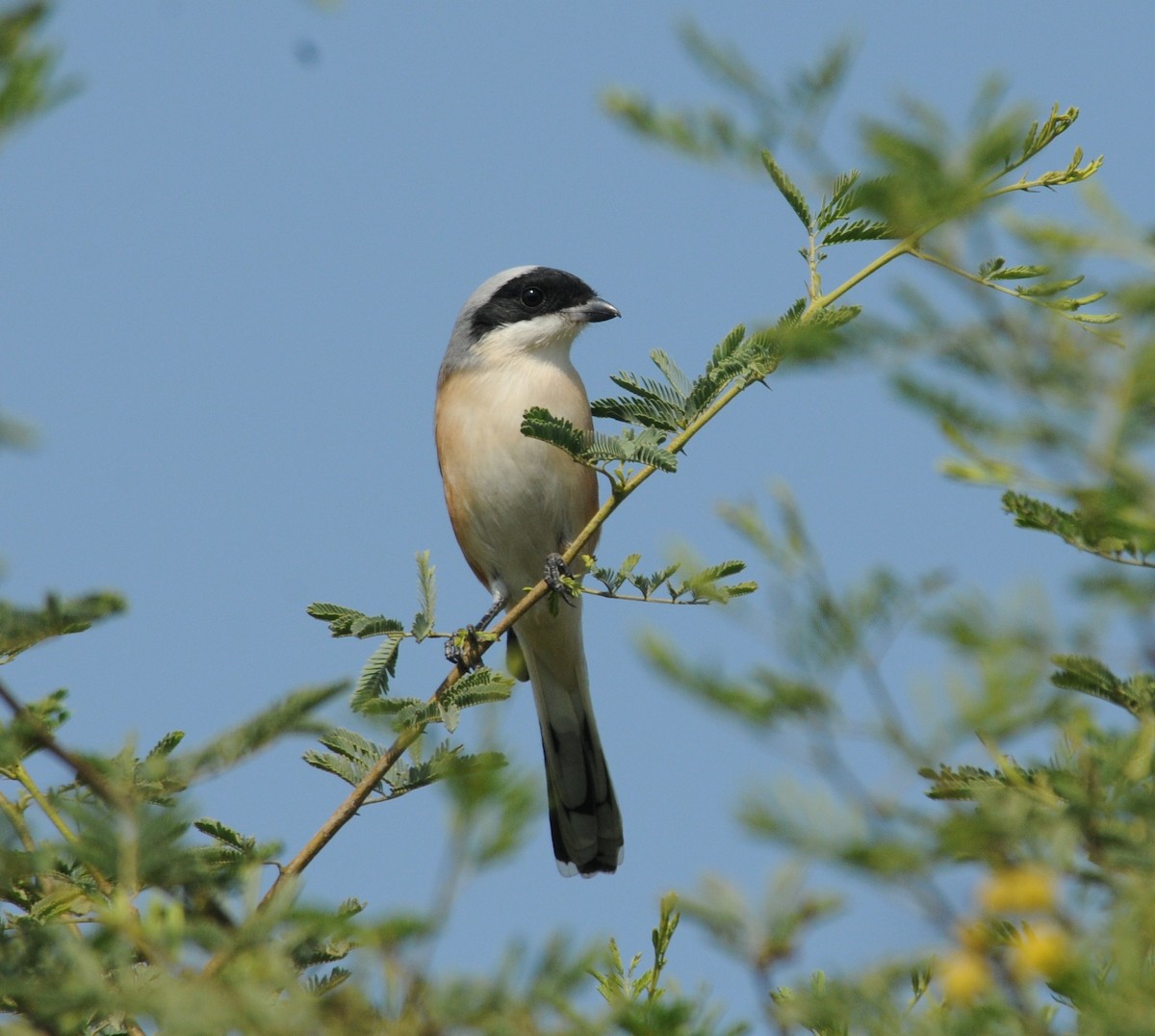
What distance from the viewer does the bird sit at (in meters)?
5.89

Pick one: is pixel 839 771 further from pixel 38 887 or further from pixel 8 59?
pixel 38 887

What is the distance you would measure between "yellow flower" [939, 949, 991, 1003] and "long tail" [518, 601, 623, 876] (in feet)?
15.2

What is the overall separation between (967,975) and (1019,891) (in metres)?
0.15

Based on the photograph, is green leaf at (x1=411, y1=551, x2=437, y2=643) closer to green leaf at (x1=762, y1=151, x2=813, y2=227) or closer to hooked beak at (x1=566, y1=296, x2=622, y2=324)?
green leaf at (x1=762, y1=151, x2=813, y2=227)

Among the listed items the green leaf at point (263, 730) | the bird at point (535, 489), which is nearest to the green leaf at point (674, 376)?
the green leaf at point (263, 730)

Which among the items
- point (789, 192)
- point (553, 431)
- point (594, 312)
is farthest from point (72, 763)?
point (594, 312)

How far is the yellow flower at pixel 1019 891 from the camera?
4.89 ft

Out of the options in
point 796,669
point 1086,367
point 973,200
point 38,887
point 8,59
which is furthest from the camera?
point 38,887

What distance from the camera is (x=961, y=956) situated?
159 cm

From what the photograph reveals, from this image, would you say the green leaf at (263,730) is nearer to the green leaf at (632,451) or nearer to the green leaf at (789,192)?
the green leaf at (632,451)

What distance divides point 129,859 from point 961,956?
3.25 feet

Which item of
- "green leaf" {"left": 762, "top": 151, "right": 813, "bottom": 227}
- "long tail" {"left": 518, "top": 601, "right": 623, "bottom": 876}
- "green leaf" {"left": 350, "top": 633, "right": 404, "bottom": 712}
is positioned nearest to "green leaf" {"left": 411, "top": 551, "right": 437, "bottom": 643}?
"green leaf" {"left": 350, "top": 633, "right": 404, "bottom": 712}

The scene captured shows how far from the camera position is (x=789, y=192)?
9.48 ft

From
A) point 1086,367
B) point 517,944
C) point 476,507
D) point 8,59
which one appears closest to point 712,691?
point 517,944
